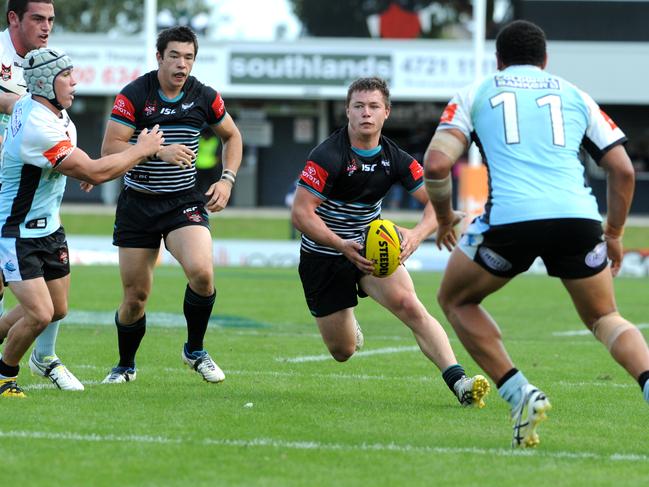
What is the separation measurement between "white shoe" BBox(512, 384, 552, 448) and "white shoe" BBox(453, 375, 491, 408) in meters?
1.35

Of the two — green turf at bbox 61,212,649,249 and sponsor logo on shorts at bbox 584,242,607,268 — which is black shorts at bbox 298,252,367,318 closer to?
sponsor logo on shorts at bbox 584,242,607,268

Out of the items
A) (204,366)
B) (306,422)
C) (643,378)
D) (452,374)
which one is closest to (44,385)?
(204,366)

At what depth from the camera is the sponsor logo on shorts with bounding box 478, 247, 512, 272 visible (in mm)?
6227

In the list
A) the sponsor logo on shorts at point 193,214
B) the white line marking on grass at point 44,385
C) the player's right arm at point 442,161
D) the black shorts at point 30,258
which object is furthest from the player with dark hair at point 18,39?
the player's right arm at point 442,161

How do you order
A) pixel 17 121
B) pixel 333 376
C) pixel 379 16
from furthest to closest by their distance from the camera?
pixel 379 16
pixel 333 376
pixel 17 121

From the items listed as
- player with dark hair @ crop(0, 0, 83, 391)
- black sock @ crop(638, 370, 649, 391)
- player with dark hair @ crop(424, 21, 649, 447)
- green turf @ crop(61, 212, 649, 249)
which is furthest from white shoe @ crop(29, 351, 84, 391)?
green turf @ crop(61, 212, 649, 249)

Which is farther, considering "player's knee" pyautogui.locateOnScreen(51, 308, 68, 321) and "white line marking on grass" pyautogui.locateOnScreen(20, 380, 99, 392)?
"white line marking on grass" pyautogui.locateOnScreen(20, 380, 99, 392)

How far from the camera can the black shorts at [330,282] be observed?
8.49m

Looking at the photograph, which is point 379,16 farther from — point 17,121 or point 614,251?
point 614,251

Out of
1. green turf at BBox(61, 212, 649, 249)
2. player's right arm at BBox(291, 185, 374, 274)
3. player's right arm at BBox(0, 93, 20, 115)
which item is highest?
player's right arm at BBox(0, 93, 20, 115)

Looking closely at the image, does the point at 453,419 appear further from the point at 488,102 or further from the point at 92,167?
the point at 92,167

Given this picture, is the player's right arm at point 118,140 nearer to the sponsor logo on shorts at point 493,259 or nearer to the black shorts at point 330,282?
the black shorts at point 330,282

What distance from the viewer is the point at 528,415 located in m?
6.07

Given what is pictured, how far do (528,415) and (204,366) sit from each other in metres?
3.21
